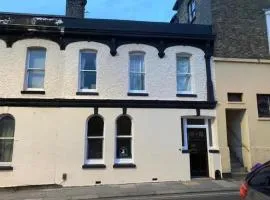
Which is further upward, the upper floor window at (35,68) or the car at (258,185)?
the upper floor window at (35,68)

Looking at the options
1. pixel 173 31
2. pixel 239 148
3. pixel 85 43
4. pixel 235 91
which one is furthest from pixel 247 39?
pixel 85 43

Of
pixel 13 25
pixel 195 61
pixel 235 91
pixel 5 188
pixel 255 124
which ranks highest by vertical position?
pixel 13 25

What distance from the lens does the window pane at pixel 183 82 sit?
17.2 m

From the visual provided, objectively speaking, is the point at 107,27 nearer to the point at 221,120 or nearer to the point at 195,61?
the point at 195,61

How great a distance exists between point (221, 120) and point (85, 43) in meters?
7.88

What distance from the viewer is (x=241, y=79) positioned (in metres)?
17.5

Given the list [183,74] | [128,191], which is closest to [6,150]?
[128,191]

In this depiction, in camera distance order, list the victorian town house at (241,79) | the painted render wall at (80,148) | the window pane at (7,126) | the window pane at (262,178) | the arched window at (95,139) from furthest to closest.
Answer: the victorian town house at (241,79), the arched window at (95,139), the window pane at (7,126), the painted render wall at (80,148), the window pane at (262,178)

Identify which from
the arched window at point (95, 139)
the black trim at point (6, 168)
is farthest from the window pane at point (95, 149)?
the black trim at point (6, 168)

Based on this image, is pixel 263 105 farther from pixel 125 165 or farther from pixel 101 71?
pixel 101 71

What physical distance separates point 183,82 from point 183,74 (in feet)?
1.36

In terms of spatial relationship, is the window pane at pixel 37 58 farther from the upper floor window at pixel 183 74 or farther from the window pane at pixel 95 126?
the upper floor window at pixel 183 74

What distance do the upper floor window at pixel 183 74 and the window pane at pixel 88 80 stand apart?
4333 mm

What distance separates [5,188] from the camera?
14.6m
